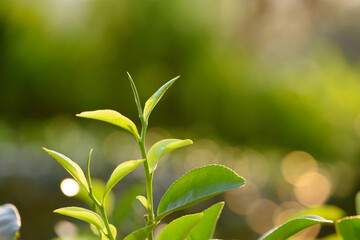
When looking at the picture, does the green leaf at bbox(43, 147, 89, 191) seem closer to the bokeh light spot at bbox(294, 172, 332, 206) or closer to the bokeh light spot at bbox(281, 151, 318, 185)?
the bokeh light spot at bbox(294, 172, 332, 206)

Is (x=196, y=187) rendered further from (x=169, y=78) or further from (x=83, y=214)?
(x=169, y=78)

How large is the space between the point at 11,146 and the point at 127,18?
1.63 meters

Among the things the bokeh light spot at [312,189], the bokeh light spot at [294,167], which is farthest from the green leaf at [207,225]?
the bokeh light spot at [294,167]

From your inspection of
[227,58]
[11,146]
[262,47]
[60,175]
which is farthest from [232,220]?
[262,47]

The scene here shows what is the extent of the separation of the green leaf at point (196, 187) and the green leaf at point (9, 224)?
0.24ft

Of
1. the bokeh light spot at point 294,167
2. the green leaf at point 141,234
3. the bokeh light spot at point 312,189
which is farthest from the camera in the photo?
the bokeh light spot at point 294,167

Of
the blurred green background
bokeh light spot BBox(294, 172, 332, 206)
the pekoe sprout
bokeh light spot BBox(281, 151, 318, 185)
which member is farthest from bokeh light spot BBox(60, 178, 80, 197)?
the blurred green background

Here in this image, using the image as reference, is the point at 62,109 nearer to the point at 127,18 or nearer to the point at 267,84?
the point at 127,18

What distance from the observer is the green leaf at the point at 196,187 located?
0.22 m

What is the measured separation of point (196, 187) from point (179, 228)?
2cm

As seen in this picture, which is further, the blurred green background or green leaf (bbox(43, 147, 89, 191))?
the blurred green background

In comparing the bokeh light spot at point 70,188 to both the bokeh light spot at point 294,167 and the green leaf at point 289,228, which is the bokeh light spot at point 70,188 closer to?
the green leaf at point 289,228

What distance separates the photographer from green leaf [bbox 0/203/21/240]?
239 millimetres

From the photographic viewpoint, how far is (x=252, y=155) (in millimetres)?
2852
